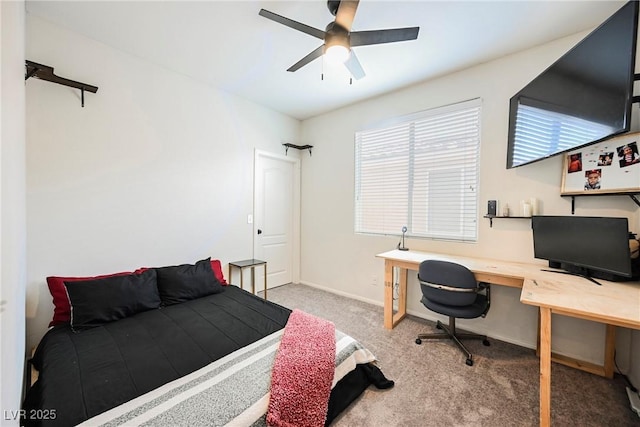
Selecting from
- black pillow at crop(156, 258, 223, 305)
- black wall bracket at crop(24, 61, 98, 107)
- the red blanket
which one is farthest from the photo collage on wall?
black wall bracket at crop(24, 61, 98, 107)

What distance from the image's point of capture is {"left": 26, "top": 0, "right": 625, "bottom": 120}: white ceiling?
1.91 meters

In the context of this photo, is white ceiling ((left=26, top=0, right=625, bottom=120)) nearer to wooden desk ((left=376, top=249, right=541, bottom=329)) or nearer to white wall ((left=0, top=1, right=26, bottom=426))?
white wall ((left=0, top=1, right=26, bottom=426))

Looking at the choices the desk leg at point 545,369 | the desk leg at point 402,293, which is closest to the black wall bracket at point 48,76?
the desk leg at point 402,293

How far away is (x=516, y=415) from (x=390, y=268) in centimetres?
143

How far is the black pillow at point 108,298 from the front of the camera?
6.16 feet

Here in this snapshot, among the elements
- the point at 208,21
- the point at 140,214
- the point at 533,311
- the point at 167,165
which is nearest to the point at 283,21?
the point at 208,21

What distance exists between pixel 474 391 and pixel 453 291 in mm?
714

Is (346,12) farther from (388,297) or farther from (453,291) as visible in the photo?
(388,297)

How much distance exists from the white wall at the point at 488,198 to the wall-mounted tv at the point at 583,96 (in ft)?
1.01

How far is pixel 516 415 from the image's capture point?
1.58 m

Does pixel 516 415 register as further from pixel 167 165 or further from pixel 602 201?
pixel 167 165

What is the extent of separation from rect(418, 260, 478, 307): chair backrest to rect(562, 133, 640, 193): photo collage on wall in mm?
1154

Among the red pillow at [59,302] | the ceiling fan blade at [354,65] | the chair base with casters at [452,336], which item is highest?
the ceiling fan blade at [354,65]

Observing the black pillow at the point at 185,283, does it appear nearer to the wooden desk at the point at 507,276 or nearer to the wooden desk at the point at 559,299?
the wooden desk at the point at 507,276
